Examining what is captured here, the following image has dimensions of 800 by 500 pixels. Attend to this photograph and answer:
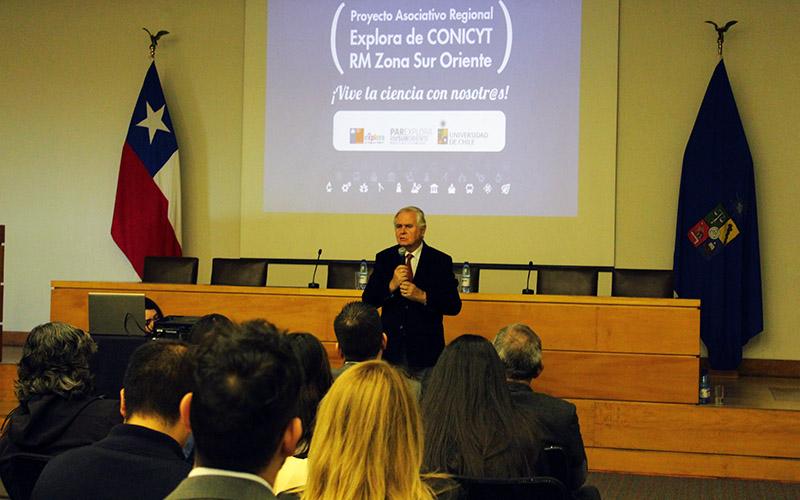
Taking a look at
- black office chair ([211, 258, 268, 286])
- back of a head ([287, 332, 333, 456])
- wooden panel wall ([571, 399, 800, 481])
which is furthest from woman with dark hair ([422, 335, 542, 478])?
black office chair ([211, 258, 268, 286])

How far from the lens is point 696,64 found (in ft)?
26.0

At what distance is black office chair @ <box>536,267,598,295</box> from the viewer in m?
6.46

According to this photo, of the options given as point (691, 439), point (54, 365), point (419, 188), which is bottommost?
point (691, 439)

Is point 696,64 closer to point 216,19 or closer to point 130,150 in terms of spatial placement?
point 216,19

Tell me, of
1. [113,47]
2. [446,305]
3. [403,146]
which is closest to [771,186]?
[403,146]

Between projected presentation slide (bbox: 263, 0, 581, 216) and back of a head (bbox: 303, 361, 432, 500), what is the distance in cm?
632

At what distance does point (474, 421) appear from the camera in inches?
101

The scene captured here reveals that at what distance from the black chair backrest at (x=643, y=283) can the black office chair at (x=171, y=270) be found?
9.81ft

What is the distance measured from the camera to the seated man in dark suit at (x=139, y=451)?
185cm

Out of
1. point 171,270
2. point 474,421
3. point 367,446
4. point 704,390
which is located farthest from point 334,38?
point 367,446

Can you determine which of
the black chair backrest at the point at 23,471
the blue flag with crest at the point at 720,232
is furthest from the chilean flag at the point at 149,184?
the black chair backrest at the point at 23,471

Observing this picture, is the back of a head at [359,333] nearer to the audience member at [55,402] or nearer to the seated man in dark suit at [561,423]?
the seated man in dark suit at [561,423]

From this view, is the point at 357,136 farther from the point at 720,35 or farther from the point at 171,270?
the point at 720,35

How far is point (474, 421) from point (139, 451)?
0.97 m
